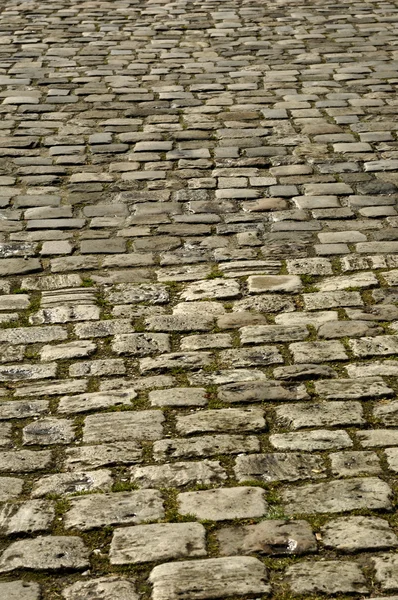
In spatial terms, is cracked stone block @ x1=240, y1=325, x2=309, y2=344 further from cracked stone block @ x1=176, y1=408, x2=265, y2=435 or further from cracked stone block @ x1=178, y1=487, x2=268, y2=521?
cracked stone block @ x1=178, y1=487, x2=268, y2=521

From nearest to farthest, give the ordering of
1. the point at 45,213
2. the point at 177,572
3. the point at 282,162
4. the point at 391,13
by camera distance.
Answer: the point at 177,572, the point at 45,213, the point at 282,162, the point at 391,13

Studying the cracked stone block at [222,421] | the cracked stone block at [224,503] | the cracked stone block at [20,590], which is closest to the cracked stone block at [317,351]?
the cracked stone block at [222,421]

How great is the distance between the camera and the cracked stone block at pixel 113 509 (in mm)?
3107

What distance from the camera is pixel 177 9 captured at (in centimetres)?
1059

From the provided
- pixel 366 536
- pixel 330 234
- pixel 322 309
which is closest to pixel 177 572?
pixel 366 536

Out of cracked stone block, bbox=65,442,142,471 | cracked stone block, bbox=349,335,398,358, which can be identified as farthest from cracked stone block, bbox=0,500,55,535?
cracked stone block, bbox=349,335,398,358

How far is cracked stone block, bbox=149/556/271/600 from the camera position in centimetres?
276

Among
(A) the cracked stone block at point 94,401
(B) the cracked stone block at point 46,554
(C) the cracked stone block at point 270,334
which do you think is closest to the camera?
(B) the cracked stone block at point 46,554

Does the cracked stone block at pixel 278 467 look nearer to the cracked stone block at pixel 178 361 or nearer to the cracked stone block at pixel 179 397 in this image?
the cracked stone block at pixel 179 397

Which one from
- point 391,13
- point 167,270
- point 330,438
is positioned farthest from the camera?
point 391,13

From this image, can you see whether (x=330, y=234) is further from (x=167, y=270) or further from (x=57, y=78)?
(x=57, y=78)

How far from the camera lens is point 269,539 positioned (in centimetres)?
300

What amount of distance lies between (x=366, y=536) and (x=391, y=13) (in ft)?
27.1

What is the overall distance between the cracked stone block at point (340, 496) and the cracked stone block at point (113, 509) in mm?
418
